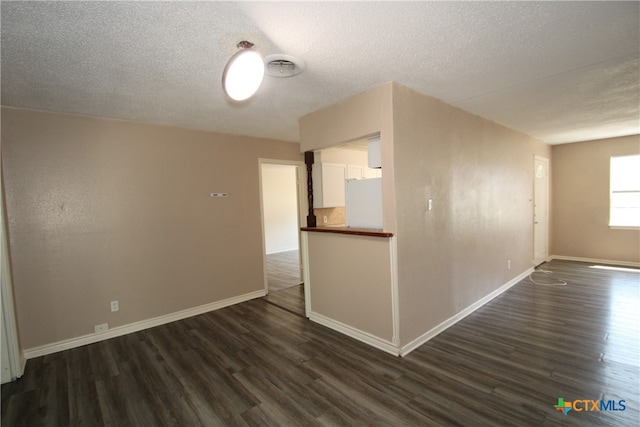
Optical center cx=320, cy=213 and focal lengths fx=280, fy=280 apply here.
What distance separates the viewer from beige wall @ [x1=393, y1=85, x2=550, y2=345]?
260 cm

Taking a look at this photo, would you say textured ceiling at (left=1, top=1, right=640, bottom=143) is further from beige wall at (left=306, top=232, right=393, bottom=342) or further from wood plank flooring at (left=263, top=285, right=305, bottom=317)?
wood plank flooring at (left=263, top=285, right=305, bottom=317)

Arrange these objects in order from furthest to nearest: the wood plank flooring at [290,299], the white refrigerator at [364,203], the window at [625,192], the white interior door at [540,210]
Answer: the white interior door at [540,210]
the window at [625,192]
the wood plank flooring at [290,299]
the white refrigerator at [364,203]

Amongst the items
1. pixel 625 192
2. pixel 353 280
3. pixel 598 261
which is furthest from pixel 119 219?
pixel 625 192

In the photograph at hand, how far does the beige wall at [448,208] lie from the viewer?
260 centimetres

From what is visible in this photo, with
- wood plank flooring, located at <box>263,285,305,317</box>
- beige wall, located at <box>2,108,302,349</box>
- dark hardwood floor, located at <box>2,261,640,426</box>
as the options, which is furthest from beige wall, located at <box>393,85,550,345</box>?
beige wall, located at <box>2,108,302,349</box>

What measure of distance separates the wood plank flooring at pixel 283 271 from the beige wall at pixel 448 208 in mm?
2663

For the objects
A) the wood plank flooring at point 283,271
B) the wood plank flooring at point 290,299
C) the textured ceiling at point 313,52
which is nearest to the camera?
the textured ceiling at point 313,52

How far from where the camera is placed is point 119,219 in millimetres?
3209

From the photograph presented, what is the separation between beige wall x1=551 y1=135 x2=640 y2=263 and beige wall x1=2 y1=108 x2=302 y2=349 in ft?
21.1

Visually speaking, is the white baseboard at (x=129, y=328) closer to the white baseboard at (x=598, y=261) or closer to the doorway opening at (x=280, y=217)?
the doorway opening at (x=280, y=217)

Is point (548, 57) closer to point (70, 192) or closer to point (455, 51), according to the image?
point (455, 51)

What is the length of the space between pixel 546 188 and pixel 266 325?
621 centimetres

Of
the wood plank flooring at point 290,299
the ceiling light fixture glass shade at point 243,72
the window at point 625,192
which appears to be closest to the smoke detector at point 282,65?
the ceiling light fixture glass shade at point 243,72

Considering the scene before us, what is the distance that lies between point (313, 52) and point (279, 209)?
714 centimetres
